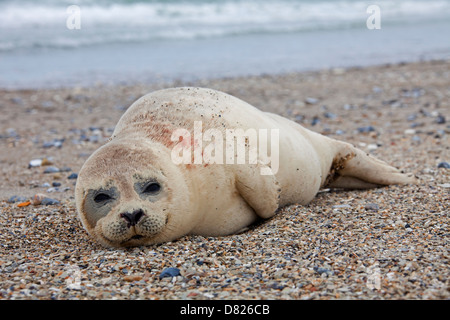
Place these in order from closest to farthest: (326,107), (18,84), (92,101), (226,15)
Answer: (326,107)
(92,101)
(18,84)
(226,15)

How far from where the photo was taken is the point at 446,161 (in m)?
6.17

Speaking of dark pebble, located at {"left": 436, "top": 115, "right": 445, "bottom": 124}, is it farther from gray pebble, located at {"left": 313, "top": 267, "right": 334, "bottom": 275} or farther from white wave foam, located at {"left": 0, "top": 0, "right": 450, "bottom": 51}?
white wave foam, located at {"left": 0, "top": 0, "right": 450, "bottom": 51}

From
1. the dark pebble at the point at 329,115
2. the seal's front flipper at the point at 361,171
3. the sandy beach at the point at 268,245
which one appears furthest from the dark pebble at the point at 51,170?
the dark pebble at the point at 329,115

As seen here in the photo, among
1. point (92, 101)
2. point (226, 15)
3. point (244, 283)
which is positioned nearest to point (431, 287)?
point (244, 283)

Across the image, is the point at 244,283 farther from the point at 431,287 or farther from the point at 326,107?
the point at 326,107

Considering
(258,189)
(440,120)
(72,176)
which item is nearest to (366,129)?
(440,120)

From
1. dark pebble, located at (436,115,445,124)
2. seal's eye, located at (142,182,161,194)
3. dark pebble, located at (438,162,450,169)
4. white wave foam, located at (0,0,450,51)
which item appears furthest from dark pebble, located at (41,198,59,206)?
white wave foam, located at (0,0,450,51)

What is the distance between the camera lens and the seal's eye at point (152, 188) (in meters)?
3.74

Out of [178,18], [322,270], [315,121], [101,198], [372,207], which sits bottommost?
[315,121]

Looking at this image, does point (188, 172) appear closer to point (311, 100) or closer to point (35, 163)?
point (35, 163)

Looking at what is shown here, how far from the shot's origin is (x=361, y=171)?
216 inches

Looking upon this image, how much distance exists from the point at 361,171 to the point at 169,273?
2.63 metres

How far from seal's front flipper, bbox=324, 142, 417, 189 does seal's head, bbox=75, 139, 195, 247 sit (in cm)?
204

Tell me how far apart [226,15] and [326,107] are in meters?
16.7
